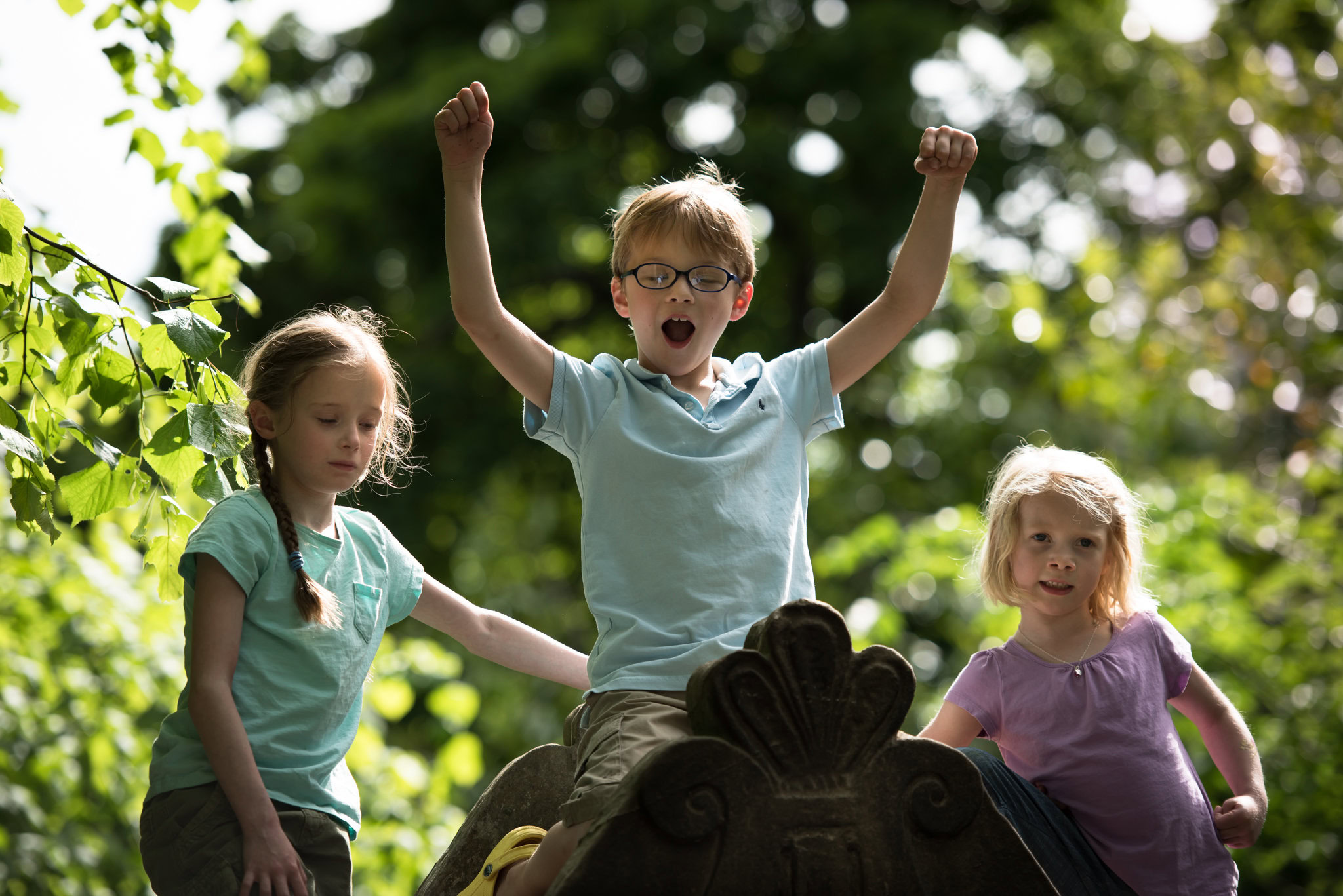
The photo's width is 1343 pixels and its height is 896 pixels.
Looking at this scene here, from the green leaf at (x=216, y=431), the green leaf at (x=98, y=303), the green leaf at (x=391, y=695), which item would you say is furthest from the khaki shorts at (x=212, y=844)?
the green leaf at (x=391, y=695)

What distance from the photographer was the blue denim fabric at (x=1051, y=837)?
6.56 ft

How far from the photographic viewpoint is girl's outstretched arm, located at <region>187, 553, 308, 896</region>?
183 centimetres

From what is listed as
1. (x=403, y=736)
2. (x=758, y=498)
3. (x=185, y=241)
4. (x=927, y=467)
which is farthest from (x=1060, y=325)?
(x=758, y=498)

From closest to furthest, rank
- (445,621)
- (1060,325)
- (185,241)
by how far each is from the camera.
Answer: (445,621) < (185,241) < (1060,325)

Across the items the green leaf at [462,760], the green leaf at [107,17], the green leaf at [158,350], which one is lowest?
the green leaf at [462,760]

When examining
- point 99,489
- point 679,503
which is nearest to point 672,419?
point 679,503

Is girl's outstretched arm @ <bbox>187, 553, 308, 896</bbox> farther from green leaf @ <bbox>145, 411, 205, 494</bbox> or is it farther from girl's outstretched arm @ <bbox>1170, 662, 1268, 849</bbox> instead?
girl's outstretched arm @ <bbox>1170, 662, 1268, 849</bbox>

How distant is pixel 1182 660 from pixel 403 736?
7890mm

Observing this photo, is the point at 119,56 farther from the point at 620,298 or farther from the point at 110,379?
the point at 620,298

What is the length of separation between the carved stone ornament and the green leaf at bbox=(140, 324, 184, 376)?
1180 millimetres

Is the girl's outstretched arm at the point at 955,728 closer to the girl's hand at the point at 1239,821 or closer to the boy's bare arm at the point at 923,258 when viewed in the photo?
the girl's hand at the point at 1239,821

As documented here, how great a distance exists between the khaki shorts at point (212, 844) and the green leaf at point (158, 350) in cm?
74

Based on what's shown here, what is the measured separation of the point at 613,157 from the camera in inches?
380

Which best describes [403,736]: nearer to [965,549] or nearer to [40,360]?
[965,549]
